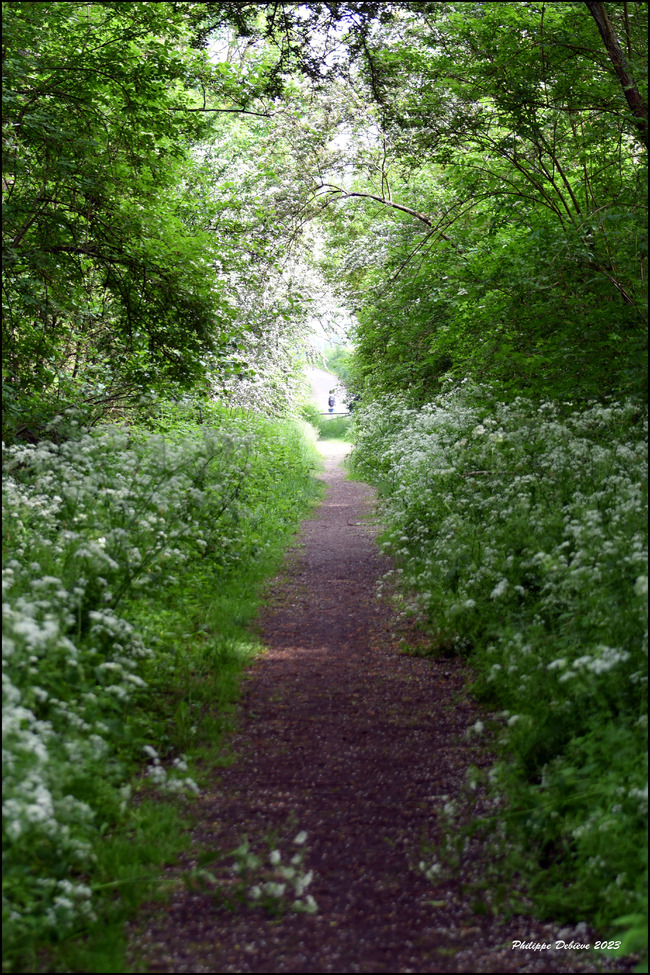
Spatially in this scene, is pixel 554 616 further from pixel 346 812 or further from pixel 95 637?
pixel 95 637

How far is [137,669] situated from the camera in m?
5.02

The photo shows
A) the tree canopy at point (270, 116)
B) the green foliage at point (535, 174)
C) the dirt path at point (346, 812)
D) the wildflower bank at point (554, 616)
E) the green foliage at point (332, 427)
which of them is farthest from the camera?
the green foliage at point (332, 427)

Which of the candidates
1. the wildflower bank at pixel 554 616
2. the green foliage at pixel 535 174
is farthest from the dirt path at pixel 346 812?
the green foliage at pixel 535 174

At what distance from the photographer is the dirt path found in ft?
9.91

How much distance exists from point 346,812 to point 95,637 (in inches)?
72.5

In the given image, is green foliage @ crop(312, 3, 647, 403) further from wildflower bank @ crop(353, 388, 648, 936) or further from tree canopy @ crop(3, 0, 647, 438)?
wildflower bank @ crop(353, 388, 648, 936)

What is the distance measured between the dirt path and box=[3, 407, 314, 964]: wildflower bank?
1.39 ft

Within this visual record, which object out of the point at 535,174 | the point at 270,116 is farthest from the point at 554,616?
the point at 270,116

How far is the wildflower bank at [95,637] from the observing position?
10.0ft

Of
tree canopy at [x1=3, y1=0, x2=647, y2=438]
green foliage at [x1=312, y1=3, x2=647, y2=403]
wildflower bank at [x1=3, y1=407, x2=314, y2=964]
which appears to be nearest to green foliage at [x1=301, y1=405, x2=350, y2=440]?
green foliage at [x1=312, y1=3, x2=647, y2=403]

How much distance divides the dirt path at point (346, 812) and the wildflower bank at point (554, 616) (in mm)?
329

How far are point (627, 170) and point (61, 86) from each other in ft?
21.9

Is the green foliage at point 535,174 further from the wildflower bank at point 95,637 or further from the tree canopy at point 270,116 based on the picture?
the wildflower bank at point 95,637

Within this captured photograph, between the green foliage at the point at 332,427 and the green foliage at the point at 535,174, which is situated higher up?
the green foliage at the point at 535,174
